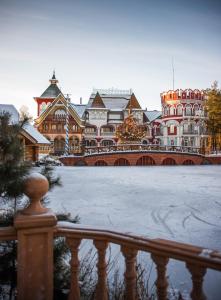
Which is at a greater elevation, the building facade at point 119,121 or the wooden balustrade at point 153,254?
the building facade at point 119,121

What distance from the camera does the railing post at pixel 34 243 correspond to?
7.79 feet

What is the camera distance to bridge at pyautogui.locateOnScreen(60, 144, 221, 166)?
39.1 metres

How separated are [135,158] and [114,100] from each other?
22.5 m

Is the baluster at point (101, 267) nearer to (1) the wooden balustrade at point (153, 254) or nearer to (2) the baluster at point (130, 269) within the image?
(1) the wooden balustrade at point (153, 254)

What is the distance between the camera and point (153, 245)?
7.22 ft

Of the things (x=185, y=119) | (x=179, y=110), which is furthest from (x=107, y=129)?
(x=185, y=119)

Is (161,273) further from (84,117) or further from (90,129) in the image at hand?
(84,117)

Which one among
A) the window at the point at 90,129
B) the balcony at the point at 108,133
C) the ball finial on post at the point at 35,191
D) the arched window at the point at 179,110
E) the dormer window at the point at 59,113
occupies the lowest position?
the ball finial on post at the point at 35,191

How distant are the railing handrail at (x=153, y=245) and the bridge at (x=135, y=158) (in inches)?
1396

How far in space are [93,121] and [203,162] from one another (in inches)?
827

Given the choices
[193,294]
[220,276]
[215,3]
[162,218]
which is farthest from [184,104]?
[193,294]

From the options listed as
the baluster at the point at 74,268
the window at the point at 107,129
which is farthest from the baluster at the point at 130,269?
the window at the point at 107,129

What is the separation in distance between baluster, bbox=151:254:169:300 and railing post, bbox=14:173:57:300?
0.82m

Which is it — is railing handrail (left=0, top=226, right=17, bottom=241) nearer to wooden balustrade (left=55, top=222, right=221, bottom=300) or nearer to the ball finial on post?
the ball finial on post
